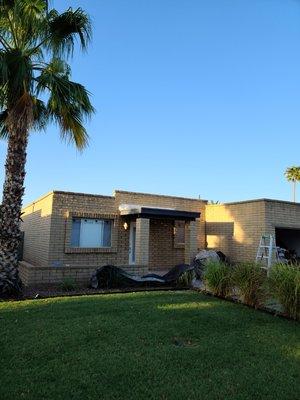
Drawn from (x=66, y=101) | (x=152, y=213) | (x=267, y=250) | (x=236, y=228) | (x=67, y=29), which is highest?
(x=67, y=29)

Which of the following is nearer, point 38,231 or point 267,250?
point 267,250

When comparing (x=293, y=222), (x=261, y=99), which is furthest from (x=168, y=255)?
(x=261, y=99)

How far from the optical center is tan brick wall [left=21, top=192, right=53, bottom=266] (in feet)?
54.4

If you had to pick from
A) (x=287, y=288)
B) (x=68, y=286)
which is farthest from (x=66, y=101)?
(x=287, y=288)

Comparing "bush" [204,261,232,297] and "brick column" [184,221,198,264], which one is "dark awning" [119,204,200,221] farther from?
"bush" [204,261,232,297]

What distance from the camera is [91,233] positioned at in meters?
17.0

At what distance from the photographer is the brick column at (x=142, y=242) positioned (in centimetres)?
1598

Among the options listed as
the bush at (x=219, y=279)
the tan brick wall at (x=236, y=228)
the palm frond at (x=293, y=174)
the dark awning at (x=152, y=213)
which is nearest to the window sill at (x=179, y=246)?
the tan brick wall at (x=236, y=228)

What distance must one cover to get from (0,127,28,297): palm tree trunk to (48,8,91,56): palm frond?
278cm

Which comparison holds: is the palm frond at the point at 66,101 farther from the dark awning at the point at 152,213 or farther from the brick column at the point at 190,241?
the brick column at the point at 190,241

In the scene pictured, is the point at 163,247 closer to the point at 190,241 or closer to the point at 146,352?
the point at 190,241

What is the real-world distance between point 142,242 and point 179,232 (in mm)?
4222

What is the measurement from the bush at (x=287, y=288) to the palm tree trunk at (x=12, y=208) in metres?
6.76

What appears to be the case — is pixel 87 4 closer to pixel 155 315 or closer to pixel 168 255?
pixel 155 315
